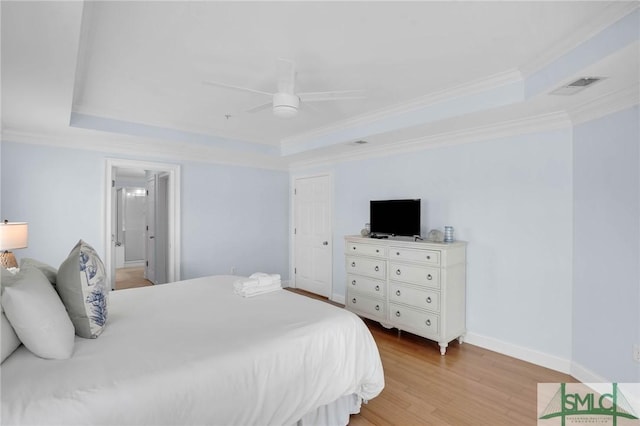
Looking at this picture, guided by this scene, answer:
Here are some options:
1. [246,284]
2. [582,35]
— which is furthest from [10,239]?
[582,35]

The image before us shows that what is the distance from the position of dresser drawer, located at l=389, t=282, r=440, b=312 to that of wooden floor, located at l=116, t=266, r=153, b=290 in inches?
187

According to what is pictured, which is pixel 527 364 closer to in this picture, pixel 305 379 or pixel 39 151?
pixel 305 379

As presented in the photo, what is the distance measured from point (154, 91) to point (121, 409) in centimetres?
281

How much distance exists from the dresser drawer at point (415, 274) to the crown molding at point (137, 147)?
274cm

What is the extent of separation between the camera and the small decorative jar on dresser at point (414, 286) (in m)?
3.30

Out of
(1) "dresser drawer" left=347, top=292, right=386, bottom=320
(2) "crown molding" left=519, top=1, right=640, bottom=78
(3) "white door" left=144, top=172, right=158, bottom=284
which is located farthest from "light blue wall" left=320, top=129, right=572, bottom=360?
(3) "white door" left=144, top=172, right=158, bottom=284

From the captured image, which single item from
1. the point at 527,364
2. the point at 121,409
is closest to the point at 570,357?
the point at 527,364

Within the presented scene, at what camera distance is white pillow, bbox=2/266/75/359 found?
139cm

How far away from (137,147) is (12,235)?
1.88m

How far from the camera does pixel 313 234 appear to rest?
5512 millimetres

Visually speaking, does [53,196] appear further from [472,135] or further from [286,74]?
[472,135]

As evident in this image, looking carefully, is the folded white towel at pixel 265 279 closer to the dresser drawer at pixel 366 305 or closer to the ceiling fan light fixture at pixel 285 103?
the ceiling fan light fixture at pixel 285 103

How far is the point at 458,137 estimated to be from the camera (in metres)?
3.59

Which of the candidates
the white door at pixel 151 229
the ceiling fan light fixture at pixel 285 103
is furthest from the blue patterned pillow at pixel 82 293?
the white door at pixel 151 229
